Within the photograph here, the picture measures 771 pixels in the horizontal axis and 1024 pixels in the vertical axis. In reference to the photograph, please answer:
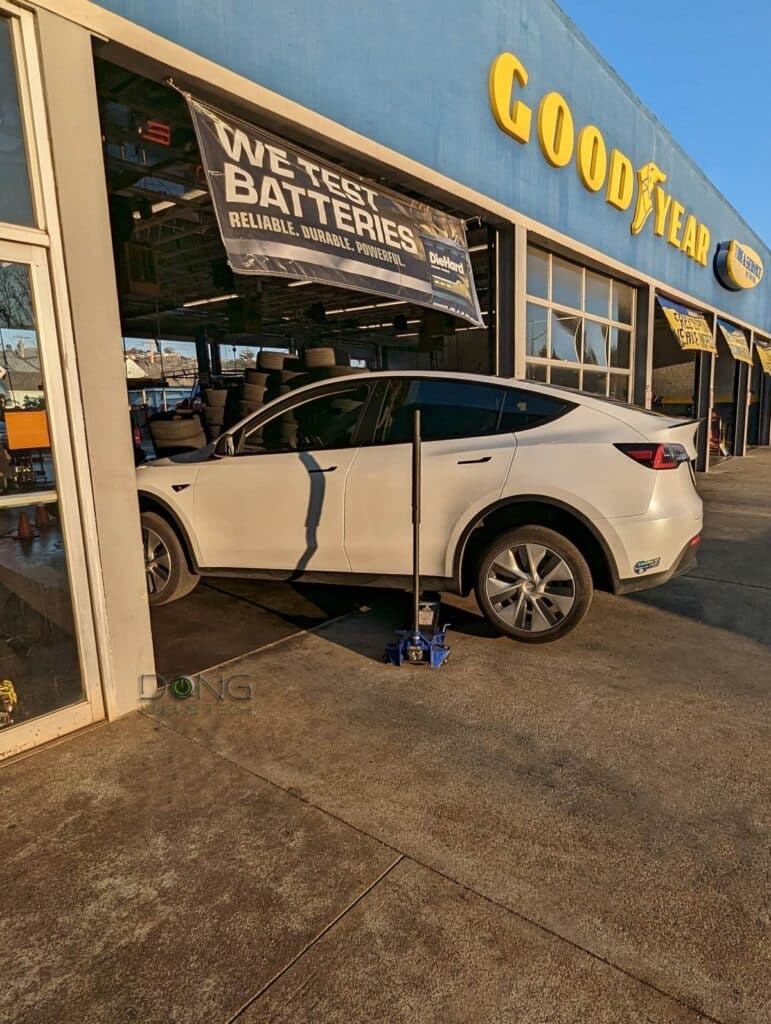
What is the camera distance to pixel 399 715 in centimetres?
330

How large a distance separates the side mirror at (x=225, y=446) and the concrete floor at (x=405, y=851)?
1619 millimetres

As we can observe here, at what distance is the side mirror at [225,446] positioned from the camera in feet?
15.4

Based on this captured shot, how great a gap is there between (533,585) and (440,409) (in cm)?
132

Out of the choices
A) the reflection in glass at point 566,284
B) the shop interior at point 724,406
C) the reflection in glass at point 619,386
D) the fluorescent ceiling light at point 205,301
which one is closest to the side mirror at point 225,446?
the reflection in glass at point 566,284

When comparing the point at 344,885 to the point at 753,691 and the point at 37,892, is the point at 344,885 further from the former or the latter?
the point at 753,691

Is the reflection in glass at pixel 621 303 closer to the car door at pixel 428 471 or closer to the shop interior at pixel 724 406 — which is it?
the car door at pixel 428 471

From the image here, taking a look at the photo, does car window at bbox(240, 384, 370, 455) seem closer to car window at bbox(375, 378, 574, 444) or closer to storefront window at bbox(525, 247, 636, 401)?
car window at bbox(375, 378, 574, 444)

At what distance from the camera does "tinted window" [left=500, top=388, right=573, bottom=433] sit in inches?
160

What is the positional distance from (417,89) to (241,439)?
3.66 meters

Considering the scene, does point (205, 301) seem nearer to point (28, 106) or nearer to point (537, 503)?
point (28, 106)

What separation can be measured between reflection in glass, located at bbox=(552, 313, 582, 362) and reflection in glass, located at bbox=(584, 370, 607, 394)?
48cm

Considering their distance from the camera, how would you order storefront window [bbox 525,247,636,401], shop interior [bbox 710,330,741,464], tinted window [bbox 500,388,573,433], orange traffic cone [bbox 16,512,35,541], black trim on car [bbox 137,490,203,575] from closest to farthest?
orange traffic cone [bbox 16,512,35,541]
tinted window [bbox 500,388,573,433]
black trim on car [bbox 137,490,203,575]
storefront window [bbox 525,247,636,401]
shop interior [bbox 710,330,741,464]

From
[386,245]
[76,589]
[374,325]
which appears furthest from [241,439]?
[374,325]

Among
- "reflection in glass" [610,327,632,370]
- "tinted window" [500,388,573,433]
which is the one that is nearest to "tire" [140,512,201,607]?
"tinted window" [500,388,573,433]
